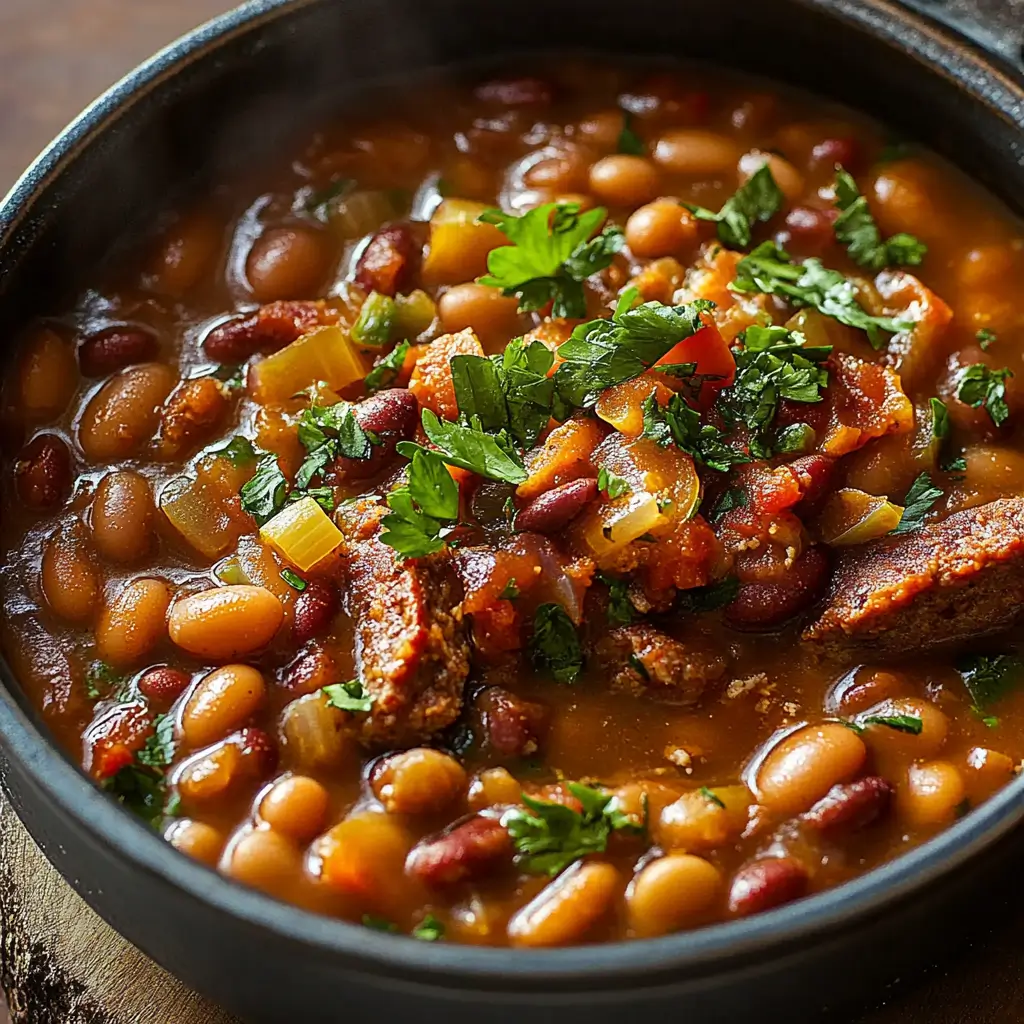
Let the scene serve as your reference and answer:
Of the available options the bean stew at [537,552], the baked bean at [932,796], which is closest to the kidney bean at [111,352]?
the bean stew at [537,552]

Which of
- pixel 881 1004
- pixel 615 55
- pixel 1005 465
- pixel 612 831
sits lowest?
pixel 881 1004

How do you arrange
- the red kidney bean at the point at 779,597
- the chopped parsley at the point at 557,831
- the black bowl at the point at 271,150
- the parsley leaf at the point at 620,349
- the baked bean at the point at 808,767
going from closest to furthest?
the black bowl at the point at 271,150 < the chopped parsley at the point at 557,831 < the baked bean at the point at 808,767 < the red kidney bean at the point at 779,597 < the parsley leaf at the point at 620,349

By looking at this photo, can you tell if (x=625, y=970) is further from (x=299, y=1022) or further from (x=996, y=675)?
(x=996, y=675)

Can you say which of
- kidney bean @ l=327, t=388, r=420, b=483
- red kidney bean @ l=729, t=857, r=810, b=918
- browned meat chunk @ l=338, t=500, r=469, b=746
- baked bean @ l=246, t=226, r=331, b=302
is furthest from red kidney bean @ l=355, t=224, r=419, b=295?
red kidney bean @ l=729, t=857, r=810, b=918

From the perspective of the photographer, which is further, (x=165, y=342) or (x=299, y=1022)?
(x=165, y=342)

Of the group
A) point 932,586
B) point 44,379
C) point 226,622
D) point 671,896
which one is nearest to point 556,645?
point 671,896

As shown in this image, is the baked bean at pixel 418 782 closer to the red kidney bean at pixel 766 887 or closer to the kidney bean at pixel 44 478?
the red kidney bean at pixel 766 887

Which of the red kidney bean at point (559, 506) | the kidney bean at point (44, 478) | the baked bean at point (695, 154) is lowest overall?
the kidney bean at point (44, 478)

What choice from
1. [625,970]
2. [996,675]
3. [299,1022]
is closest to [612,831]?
[625,970]
